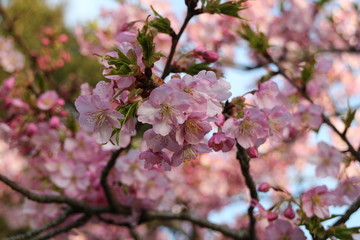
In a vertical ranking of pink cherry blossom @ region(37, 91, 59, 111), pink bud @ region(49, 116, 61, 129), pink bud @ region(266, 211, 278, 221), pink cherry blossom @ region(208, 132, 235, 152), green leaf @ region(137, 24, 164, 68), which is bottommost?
pink bud @ region(266, 211, 278, 221)

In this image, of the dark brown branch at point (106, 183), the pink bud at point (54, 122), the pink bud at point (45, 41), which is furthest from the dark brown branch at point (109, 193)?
the pink bud at point (45, 41)

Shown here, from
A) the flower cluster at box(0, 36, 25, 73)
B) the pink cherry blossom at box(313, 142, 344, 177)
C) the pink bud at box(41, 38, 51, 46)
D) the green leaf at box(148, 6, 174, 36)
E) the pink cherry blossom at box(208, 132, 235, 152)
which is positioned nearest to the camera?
the pink cherry blossom at box(208, 132, 235, 152)

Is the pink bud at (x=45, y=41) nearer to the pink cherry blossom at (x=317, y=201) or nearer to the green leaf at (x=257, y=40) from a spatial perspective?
the green leaf at (x=257, y=40)

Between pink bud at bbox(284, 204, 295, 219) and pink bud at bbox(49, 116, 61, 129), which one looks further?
pink bud at bbox(49, 116, 61, 129)

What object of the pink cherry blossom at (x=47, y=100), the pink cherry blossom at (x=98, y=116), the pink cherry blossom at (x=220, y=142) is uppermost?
the pink cherry blossom at (x=47, y=100)

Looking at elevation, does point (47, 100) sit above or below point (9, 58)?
below

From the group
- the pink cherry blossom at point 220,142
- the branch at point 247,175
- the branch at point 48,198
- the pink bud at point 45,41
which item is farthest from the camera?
the pink bud at point 45,41

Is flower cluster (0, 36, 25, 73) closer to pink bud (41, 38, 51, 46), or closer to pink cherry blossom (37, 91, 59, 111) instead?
pink bud (41, 38, 51, 46)

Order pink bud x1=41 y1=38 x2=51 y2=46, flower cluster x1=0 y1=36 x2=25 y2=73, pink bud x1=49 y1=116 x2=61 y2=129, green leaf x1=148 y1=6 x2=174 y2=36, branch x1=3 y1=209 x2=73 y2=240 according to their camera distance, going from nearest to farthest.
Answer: green leaf x1=148 y1=6 x2=174 y2=36, branch x1=3 y1=209 x2=73 y2=240, pink bud x1=49 y1=116 x2=61 y2=129, pink bud x1=41 y1=38 x2=51 y2=46, flower cluster x1=0 y1=36 x2=25 y2=73

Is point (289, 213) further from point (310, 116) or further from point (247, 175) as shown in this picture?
point (310, 116)

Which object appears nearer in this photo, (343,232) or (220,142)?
(220,142)

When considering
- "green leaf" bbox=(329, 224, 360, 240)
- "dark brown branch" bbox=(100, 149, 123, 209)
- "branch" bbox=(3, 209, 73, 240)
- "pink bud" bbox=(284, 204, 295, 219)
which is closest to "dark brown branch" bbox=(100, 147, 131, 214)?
"dark brown branch" bbox=(100, 149, 123, 209)

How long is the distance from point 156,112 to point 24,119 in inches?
47.9

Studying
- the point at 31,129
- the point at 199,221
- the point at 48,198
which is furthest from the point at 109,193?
the point at 31,129
